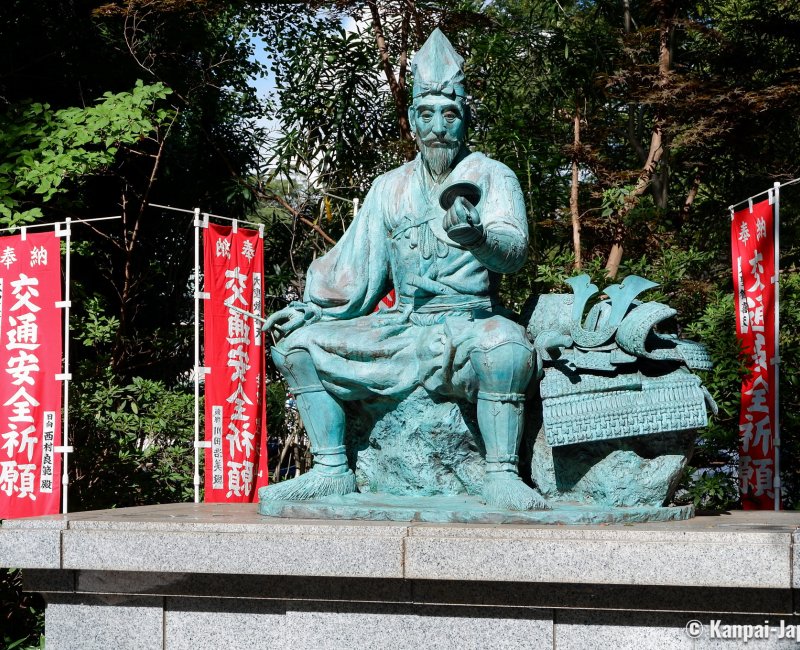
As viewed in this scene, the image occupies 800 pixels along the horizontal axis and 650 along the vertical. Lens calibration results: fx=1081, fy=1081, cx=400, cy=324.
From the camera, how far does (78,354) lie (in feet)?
31.8

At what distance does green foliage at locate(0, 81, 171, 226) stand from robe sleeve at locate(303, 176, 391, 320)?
13.0 ft

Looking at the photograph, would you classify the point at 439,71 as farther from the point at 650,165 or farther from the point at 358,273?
the point at 650,165

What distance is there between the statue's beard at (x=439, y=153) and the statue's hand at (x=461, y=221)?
2.42 feet

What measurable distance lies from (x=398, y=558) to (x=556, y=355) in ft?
3.76

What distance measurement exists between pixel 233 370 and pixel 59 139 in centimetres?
255

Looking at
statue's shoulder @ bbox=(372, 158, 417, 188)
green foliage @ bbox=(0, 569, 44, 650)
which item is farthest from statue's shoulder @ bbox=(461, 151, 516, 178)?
green foliage @ bbox=(0, 569, 44, 650)

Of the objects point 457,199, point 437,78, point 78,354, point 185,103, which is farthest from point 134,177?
point 457,199

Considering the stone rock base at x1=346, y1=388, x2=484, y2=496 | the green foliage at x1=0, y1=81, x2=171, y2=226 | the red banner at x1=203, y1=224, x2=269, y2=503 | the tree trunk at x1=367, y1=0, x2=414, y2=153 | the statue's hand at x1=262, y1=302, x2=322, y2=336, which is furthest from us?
the tree trunk at x1=367, y1=0, x2=414, y2=153

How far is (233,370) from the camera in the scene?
753cm

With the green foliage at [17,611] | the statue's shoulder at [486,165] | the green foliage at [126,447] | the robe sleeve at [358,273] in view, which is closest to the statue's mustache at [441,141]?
the statue's shoulder at [486,165]

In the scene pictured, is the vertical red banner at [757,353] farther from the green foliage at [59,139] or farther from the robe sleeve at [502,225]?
the green foliage at [59,139]

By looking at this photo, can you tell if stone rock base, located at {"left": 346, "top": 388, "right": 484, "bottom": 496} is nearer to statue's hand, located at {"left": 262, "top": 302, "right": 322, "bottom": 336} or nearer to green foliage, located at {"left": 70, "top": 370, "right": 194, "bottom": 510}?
statue's hand, located at {"left": 262, "top": 302, "right": 322, "bottom": 336}

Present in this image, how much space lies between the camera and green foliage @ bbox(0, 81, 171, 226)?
27.4 ft

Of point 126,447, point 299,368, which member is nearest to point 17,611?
point 126,447
